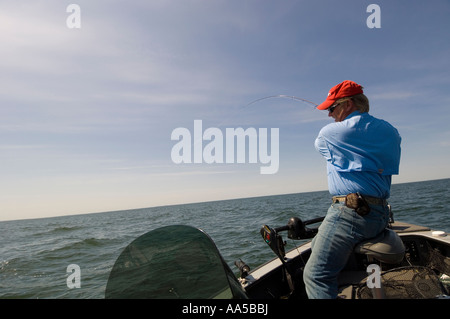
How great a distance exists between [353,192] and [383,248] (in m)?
0.49

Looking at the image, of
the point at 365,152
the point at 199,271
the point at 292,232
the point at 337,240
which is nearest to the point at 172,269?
the point at 199,271

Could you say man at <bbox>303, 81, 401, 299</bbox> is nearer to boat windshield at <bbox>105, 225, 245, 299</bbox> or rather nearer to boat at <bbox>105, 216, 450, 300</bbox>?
boat at <bbox>105, 216, 450, 300</bbox>

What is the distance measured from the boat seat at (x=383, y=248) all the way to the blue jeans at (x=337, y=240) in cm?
4

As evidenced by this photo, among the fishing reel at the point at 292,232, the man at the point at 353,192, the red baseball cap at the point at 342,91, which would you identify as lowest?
the fishing reel at the point at 292,232

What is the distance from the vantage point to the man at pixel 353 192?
1.96 meters

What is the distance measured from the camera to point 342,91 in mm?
2178

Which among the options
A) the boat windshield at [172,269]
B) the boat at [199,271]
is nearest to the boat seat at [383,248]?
the boat at [199,271]

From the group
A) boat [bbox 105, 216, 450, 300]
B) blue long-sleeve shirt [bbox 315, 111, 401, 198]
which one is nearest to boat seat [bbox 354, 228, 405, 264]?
boat [bbox 105, 216, 450, 300]

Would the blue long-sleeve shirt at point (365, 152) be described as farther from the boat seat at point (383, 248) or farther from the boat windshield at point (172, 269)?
the boat windshield at point (172, 269)

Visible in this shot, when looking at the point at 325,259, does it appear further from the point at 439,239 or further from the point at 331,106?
the point at 439,239

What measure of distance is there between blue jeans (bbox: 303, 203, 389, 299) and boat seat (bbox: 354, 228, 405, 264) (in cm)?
4

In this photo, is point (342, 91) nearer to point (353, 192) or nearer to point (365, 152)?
point (365, 152)
